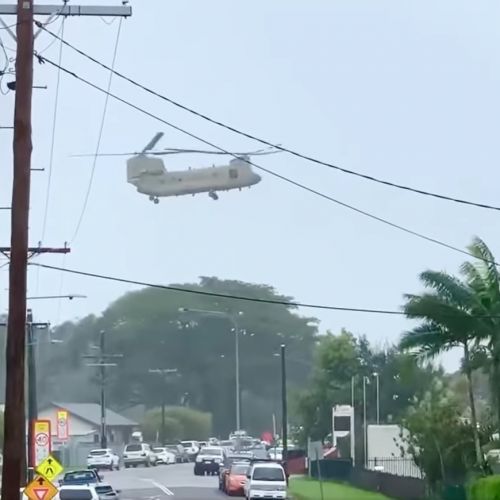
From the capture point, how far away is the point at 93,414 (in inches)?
4697

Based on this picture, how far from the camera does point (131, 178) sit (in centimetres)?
3769

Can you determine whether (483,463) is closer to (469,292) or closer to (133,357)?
(469,292)

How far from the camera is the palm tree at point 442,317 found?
143 feet

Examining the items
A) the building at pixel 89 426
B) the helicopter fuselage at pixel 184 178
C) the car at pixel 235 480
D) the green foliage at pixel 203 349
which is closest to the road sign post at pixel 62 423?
the car at pixel 235 480

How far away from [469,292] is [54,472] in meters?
14.2

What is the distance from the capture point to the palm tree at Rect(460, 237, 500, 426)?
42938 millimetres

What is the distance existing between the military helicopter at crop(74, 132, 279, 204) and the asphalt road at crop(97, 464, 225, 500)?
18.5 metres

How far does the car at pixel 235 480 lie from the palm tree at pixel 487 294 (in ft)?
62.3

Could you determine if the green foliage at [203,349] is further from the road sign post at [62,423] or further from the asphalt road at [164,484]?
the road sign post at [62,423]

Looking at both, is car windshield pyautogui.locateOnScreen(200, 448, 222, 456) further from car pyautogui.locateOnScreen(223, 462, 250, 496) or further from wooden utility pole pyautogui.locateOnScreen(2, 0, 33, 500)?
wooden utility pole pyautogui.locateOnScreen(2, 0, 33, 500)

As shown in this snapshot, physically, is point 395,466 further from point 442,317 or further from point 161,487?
point 442,317

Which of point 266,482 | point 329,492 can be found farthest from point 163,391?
point 266,482

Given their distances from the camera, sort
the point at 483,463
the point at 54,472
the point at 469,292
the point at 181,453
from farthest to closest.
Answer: the point at 181,453, the point at 483,463, the point at 469,292, the point at 54,472

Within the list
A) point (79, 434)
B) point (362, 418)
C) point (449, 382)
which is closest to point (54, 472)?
point (449, 382)
